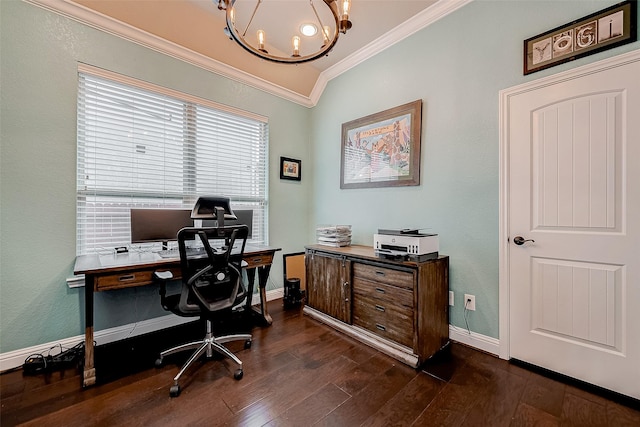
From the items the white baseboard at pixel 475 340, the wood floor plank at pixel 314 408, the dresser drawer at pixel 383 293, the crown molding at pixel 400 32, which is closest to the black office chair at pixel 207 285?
the wood floor plank at pixel 314 408

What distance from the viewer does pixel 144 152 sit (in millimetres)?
2543

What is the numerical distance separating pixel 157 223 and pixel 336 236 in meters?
1.72

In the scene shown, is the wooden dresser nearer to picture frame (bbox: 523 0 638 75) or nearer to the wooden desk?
the wooden desk

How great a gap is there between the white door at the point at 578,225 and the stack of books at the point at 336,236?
1.46 meters

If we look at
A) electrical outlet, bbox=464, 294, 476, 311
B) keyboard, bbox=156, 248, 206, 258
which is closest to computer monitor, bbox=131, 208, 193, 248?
keyboard, bbox=156, 248, 206, 258

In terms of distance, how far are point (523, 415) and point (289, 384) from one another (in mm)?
1388

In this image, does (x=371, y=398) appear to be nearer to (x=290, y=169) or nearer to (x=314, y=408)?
(x=314, y=408)

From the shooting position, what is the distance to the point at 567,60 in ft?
5.92

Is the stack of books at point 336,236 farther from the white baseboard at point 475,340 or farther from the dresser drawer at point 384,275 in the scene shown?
the white baseboard at point 475,340

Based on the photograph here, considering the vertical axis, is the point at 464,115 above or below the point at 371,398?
above

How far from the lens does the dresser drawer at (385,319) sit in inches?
80.7

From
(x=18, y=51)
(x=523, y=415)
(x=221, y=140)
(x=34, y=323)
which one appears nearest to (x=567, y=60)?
(x=523, y=415)

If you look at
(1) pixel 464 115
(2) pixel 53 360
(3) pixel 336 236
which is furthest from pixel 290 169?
(2) pixel 53 360

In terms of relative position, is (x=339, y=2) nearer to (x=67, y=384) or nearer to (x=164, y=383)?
(x=164, y=383)
